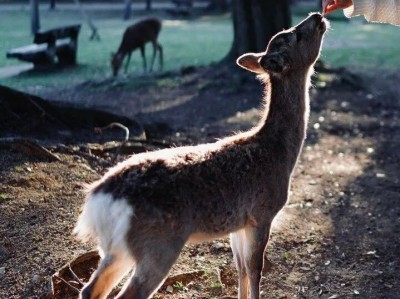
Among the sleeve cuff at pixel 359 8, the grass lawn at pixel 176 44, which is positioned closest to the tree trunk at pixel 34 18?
the grass lawn at pixel 176 44

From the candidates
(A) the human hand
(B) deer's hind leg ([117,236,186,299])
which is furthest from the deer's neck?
(B) deer's hind leg ([117,236,186,299])

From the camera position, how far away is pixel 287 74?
451 cm

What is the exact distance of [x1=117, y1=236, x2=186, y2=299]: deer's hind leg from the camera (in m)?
3.43

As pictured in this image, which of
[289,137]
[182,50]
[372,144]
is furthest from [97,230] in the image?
[182,50]

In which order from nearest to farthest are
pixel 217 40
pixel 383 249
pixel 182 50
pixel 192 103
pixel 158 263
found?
pixel 158 263 < pixel 383 249 < pixel 192 103 < pixel 182 50 < pixel 217 40

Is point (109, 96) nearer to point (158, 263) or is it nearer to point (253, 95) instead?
point (253, 95)

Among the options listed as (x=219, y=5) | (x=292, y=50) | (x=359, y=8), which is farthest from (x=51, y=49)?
(x=219, y=5)

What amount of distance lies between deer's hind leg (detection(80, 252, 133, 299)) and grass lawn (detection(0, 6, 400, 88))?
911 centimetres

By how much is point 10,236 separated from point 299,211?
9.09 ft

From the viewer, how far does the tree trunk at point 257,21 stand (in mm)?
12875

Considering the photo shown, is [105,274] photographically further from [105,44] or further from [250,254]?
[105,44]

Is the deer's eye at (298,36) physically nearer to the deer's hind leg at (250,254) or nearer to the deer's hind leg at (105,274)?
the deer's hind leg at (250,254)

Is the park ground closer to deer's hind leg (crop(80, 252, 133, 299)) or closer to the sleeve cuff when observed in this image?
deer's hind leg (crop(80, 252, 133, 299))

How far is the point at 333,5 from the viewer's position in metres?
4.96
